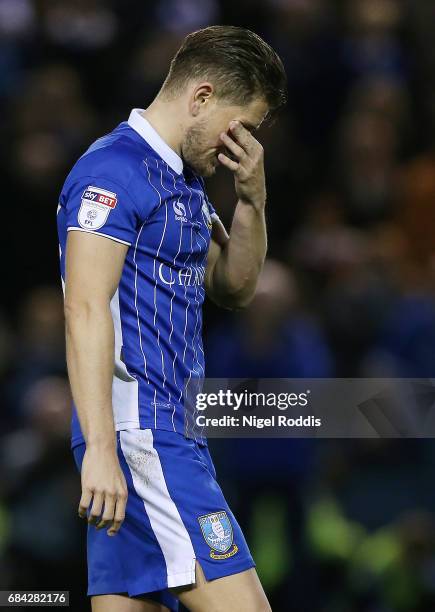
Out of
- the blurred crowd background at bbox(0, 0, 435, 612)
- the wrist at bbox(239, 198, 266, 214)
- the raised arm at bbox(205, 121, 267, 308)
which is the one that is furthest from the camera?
the blurred crowd background at bbox(0, 0, 435, 612)

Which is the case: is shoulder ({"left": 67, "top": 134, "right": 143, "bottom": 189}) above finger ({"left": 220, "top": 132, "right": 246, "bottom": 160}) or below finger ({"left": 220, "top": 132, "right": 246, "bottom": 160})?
below

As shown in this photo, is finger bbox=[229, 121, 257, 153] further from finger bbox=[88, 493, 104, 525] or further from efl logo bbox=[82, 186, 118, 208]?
finger bbox=[88, 493, 104, 525]

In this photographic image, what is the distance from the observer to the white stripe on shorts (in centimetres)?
272

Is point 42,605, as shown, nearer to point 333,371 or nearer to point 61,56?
point 333,371

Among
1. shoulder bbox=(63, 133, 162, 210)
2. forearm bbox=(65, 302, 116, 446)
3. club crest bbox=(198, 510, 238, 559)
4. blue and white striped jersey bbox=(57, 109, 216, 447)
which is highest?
shoulder bbox=(63, 133, 162, 210)

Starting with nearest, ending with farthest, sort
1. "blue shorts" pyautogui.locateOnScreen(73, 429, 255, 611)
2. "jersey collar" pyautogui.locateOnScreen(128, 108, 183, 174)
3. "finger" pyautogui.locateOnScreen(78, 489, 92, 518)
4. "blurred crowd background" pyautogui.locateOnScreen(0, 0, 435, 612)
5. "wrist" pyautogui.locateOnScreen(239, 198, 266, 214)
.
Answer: "finger" pyautogui.locateOnScreen(78, 489, 92, 518) < "blue shorts" pyautogui.locateOnScreen(73, 429, 255, 611) < "jersey collar" pyautogui.locateOnScreen(128, 108, 183, 174) < "wrist" pyautogui.locateOnScreen(239, 198, 266, 214) < "blurred crowd background" pyautogui.locateOnScreen(0, 0, 435, 612)

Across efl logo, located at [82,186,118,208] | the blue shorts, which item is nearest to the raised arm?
efl logo, located at [82,186,118,208]

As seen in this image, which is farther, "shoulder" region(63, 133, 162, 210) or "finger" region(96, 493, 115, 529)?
"shoulder" region(63, 133, 162, 210)

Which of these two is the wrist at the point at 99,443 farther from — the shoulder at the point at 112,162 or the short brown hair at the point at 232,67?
the short brown hair at the point at 232,67

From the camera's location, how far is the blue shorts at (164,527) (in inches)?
108

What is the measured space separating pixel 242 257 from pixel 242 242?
1.8 inches

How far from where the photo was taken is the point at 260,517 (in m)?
5.09

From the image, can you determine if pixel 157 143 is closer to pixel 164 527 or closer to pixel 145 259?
pixel 145 259

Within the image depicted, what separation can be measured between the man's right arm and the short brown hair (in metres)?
0.58
